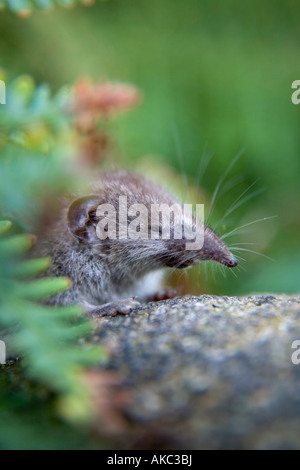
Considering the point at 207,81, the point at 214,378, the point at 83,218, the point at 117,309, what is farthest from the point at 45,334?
the point at 207,81

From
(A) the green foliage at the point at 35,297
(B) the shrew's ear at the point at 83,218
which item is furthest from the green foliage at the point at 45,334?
(B) the shrew's ear at the point at 83,218

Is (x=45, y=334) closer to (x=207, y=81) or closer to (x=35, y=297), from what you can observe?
(x=35, y=297)

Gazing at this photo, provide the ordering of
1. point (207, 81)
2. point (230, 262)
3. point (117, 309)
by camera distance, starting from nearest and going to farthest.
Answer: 1. point (117, 309)
2. point (230, 262)
3. point (207, 81)

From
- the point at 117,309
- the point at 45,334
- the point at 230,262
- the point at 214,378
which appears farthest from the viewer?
the point at 230,262

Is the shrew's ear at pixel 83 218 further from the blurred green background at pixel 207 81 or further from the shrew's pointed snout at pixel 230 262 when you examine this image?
the blurred green background at pixel 207 81

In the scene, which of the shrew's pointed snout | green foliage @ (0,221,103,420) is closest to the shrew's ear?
the shrew's pointed snout

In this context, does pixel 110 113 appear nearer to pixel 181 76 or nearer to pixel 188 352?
pixel 188 352
